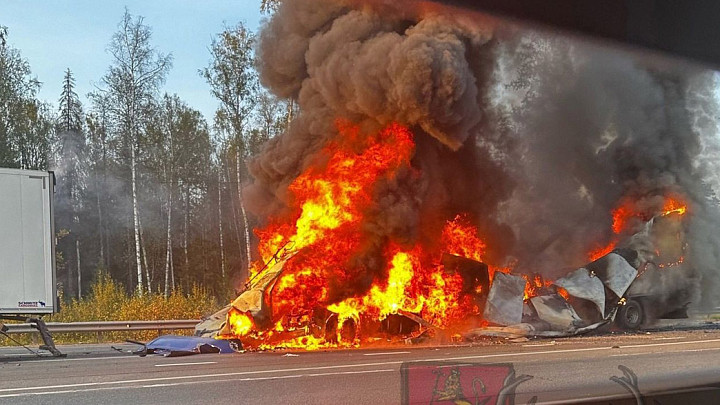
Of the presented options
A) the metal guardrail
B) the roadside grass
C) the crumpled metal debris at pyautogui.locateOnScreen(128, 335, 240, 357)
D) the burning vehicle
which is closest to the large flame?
the burning vehicle

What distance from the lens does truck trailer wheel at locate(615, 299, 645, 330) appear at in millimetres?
19562

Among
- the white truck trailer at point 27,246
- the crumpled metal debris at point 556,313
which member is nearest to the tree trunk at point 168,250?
the white truck trailer at point 27,246

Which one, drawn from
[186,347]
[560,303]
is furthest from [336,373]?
[560,303]

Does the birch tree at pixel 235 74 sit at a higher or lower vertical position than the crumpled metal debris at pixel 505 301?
higher

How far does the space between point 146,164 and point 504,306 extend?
20.1 m

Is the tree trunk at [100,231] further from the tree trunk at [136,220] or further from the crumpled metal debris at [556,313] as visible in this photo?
the crumpled metal debris at [556,313]

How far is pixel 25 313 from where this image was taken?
1401 centimetres

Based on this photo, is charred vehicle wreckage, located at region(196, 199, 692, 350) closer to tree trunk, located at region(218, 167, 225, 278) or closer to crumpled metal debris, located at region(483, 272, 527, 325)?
crumpled metal debris, located at region(483, 272, 527, 325)

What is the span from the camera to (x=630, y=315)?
Result: 19.8 m

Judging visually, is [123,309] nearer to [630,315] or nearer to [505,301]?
[505,301]

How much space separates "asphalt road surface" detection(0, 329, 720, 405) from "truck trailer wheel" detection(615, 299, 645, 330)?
297cm

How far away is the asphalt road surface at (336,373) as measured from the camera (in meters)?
8.20

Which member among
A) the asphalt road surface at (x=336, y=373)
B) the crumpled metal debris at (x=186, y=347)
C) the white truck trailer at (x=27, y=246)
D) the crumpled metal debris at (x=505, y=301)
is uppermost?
the white truck trailer at (x=27, y=246)

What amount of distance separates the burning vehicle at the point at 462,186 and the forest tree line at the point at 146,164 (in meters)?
11.3
